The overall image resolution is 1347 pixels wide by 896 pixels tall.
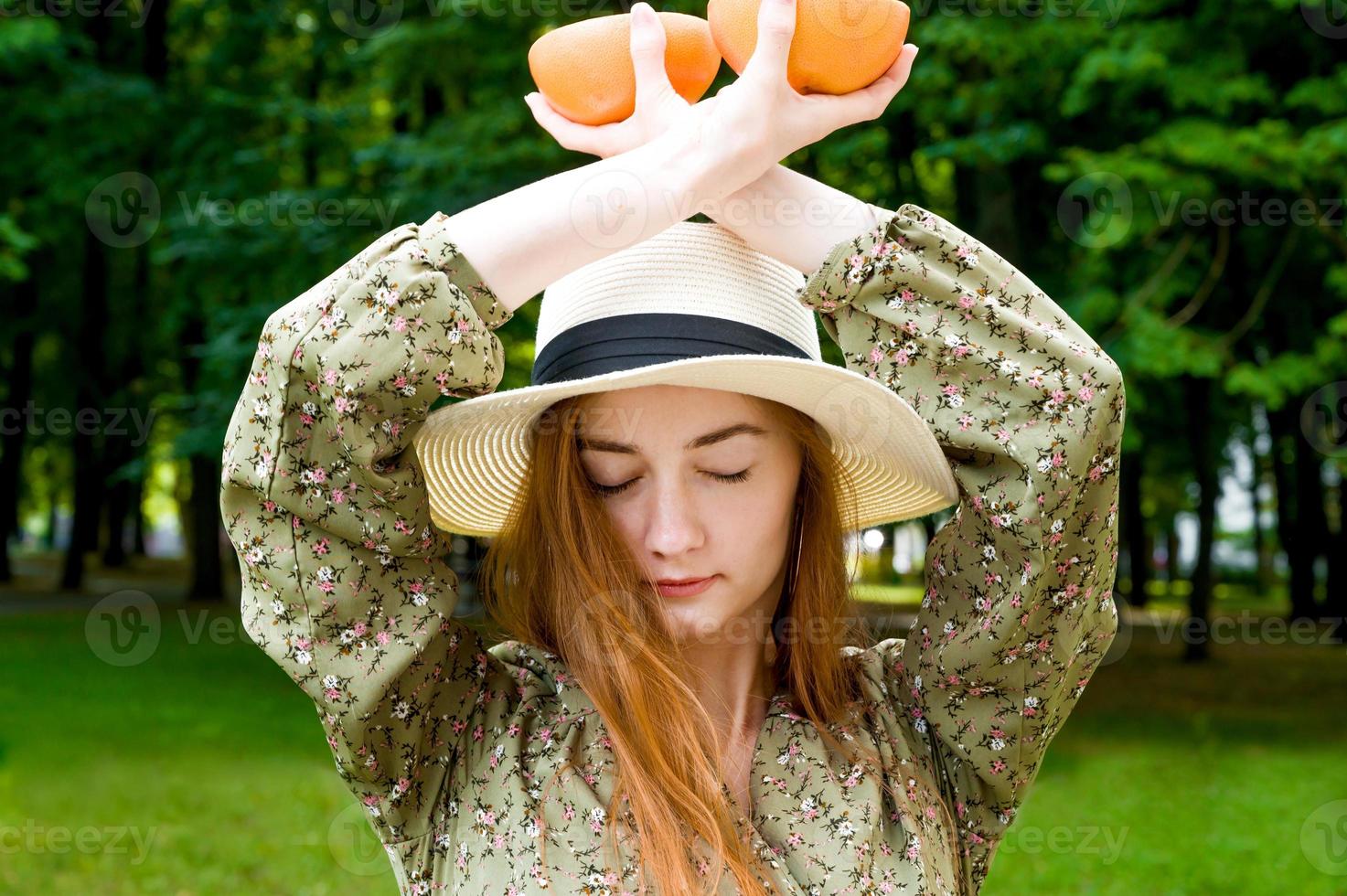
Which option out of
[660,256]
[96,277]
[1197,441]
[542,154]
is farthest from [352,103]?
[660,256]

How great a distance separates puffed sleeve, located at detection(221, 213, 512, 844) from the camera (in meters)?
1.57

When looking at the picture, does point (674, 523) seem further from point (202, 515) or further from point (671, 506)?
point (202, 515)

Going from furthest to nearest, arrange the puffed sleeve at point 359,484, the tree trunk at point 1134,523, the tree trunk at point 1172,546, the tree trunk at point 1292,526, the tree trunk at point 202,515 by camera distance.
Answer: the tree trunk at point 1172,546
the tree trunk at point 1292,526
the tree trunk at point 202,515
the tree trunk at point 1134,523
the puffed sleeve at point 359,484

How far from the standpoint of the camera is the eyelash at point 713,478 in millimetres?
1790

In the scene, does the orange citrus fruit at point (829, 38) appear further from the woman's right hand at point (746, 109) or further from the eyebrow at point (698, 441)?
the eyebrow at point (698, 441)

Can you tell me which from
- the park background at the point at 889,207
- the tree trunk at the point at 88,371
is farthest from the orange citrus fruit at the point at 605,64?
the tree trunk at the point at 88,371

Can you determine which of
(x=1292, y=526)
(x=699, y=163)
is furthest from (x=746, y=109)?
(x=1292, y=526)

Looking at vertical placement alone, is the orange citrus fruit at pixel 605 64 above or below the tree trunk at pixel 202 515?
above

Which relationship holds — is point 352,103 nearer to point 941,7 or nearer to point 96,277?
point 941,7

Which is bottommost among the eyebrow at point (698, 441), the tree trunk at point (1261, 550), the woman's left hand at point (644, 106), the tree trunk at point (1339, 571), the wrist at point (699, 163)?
the tree trunk at point (1261, 550)

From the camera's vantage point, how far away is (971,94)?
298 inches

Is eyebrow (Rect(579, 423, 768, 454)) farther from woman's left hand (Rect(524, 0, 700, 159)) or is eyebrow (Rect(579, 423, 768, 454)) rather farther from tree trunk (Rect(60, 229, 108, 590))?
tree trunk (Rect(60, 229, 108, 590))

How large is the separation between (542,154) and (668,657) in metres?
6.53

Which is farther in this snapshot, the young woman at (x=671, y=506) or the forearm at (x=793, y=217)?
the forearm at (x=793, y=217)
